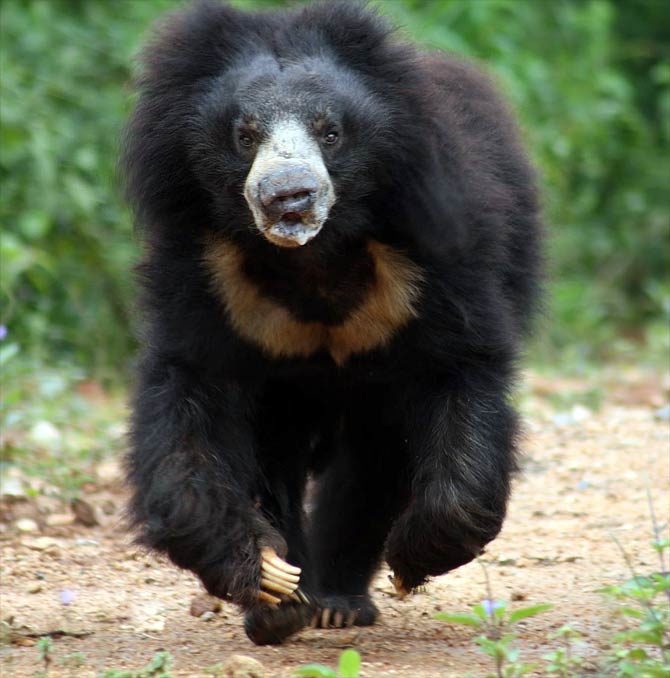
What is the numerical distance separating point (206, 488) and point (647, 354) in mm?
5678

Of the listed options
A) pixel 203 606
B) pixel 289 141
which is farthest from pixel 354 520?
pixel 289 141

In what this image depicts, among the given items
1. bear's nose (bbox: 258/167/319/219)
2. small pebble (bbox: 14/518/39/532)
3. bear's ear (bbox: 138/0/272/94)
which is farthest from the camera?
small pebble (bbox: 14/518/39/532)

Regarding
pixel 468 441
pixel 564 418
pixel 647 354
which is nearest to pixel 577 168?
pixel 647 354

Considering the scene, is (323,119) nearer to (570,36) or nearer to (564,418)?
(564,418)

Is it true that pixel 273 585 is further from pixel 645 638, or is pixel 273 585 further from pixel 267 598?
pixel 645 638

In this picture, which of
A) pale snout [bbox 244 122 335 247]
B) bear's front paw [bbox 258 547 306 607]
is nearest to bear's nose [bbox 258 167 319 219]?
pale snout [bbox 244 122 335 247]

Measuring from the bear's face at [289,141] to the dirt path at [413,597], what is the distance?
120 centimetres

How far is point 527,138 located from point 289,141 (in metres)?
2.62

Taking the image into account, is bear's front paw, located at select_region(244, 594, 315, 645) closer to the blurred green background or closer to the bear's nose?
the bear's nose

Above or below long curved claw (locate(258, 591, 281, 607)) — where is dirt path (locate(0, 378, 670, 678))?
above

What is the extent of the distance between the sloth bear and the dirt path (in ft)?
0.79

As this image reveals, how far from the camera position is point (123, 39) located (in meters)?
9.30

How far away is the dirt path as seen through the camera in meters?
4.10

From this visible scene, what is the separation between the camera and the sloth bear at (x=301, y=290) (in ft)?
13.4
